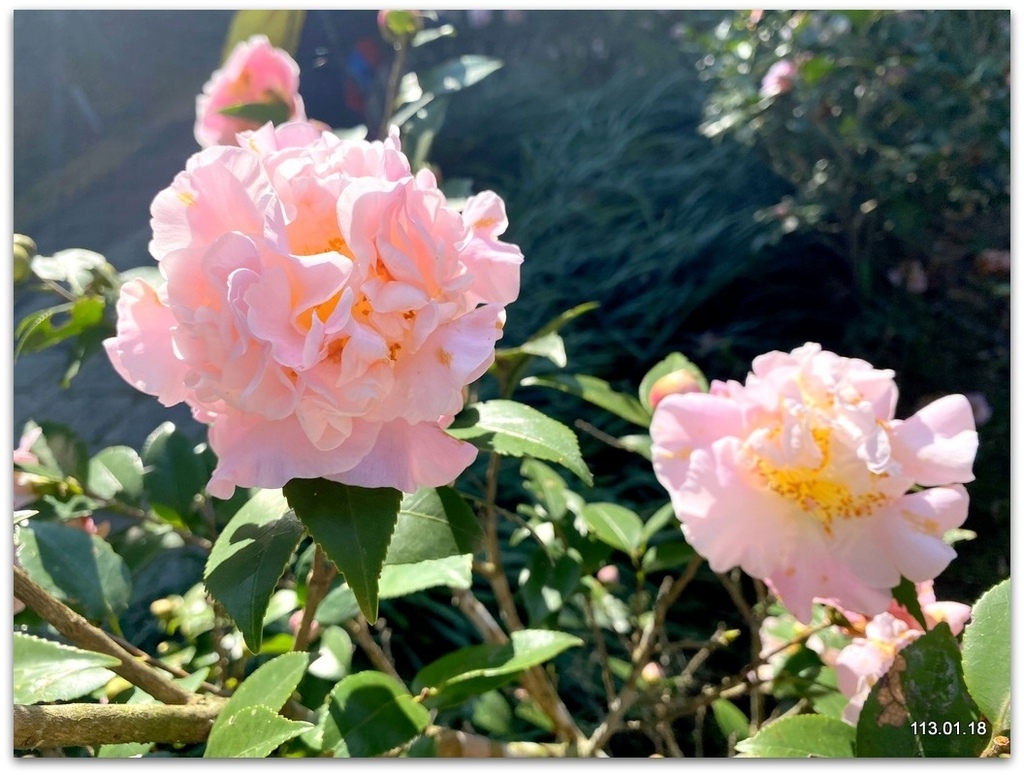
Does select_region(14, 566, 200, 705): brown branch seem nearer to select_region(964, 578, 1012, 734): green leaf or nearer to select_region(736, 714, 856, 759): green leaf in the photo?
select_region(736, 714, 856, 759): green leaf

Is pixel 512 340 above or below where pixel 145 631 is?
above

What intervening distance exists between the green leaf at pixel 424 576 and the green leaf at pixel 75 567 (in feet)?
0.62

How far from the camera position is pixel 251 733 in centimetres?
36

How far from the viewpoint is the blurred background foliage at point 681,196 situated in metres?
0.96

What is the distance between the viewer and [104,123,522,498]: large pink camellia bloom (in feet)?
1.00

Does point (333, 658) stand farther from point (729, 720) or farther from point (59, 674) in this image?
point (729, 720)

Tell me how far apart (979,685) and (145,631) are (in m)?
0.82

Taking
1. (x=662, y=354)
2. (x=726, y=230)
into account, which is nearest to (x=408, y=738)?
(x=662, y=354)

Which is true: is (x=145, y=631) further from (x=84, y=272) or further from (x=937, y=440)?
(x=937, y=440)

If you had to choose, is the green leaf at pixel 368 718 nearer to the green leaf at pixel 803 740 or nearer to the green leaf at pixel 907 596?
the green leaf at pixel 803 740

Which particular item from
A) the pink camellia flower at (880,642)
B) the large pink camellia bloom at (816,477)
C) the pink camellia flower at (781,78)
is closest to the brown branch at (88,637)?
the large pink camellia bloom at (816,477)

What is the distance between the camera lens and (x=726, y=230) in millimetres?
1672

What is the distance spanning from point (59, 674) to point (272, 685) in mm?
121

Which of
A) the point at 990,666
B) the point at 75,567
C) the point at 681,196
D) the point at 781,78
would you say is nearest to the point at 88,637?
the point at 75,567
